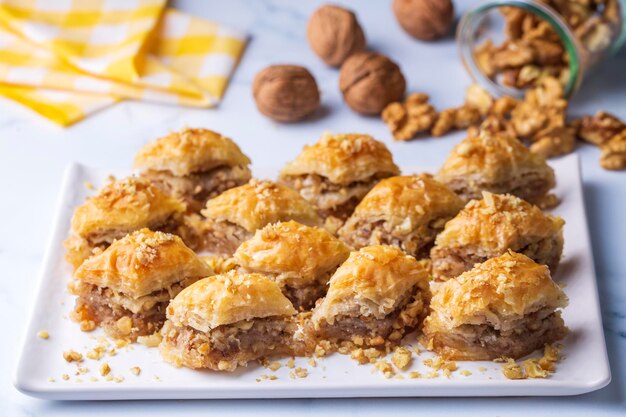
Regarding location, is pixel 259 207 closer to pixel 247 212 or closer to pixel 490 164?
pixel 247 212

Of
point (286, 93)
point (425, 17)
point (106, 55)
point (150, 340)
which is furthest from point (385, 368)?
point (106, 55)

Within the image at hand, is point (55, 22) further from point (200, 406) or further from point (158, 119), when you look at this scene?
point (200, 406)

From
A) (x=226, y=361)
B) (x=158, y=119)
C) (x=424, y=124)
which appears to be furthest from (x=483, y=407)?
(x=158, y=119)

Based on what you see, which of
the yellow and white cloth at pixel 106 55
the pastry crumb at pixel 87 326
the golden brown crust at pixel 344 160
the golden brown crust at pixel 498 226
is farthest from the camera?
the yellow and white cloth at pixel 106 55

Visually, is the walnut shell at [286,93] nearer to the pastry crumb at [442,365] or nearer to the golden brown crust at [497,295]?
the golden brown crust at [497,295]

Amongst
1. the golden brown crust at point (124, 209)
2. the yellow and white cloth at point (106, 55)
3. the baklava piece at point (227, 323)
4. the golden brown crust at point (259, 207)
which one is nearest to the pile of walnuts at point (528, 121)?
the yellow and white cloth at point (106, 55)
